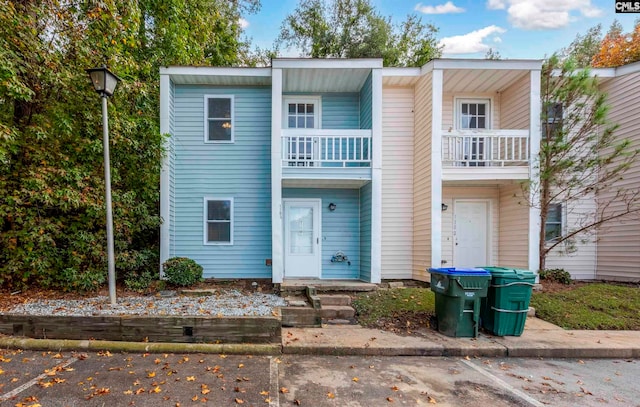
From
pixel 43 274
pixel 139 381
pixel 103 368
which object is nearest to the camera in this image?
pixel 139 381

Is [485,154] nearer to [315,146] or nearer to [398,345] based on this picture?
[315,146]

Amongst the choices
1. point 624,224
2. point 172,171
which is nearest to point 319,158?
point 172,171

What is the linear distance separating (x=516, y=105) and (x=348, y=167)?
443 centimetres

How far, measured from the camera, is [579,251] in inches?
318

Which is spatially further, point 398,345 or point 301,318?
point 301,318

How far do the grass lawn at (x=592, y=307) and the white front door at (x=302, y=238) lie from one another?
4.81 m

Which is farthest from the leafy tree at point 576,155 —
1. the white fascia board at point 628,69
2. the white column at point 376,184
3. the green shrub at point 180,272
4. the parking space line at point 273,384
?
the green shrub at point 180,272

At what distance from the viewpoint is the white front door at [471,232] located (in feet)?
26.5

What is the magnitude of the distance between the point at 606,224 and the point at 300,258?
7950mm

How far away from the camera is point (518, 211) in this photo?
741 centimetres

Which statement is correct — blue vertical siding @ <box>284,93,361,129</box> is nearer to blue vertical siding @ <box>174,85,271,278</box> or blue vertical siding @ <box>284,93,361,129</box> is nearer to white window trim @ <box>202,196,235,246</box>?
blue vertical siding @ <box>174,85,271,278</box>

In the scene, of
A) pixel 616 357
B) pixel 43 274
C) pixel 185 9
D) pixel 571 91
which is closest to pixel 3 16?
pixel 43 274

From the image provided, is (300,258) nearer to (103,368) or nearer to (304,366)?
(304,366)

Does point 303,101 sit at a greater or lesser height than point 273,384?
greater
